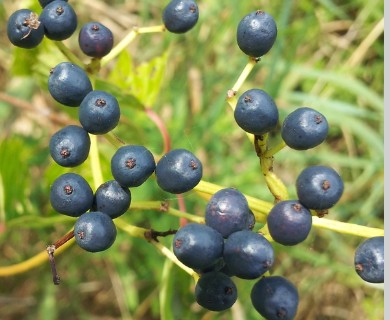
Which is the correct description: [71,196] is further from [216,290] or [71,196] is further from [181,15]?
[181,15]

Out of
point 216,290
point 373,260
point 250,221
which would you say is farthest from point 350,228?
point 216,290

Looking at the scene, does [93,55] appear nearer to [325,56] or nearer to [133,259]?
[133,259]

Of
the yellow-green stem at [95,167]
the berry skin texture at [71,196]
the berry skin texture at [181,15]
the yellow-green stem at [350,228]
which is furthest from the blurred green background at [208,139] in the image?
the yellow-green stem at [350,228]

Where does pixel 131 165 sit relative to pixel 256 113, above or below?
below

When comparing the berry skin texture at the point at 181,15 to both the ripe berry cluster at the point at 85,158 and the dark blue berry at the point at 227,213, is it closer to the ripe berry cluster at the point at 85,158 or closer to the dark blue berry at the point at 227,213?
the ripe berry cluster at the point at 85,158

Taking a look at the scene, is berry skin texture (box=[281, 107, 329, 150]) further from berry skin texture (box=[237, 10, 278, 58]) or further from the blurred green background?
the blurred green background

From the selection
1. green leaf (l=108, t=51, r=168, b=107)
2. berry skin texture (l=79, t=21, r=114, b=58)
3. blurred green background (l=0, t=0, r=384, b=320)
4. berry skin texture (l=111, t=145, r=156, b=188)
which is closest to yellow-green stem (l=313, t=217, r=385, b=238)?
berry skin texture (l=111, t=145, r=156, b=188)

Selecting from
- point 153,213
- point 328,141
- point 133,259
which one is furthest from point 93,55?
point 328,141
